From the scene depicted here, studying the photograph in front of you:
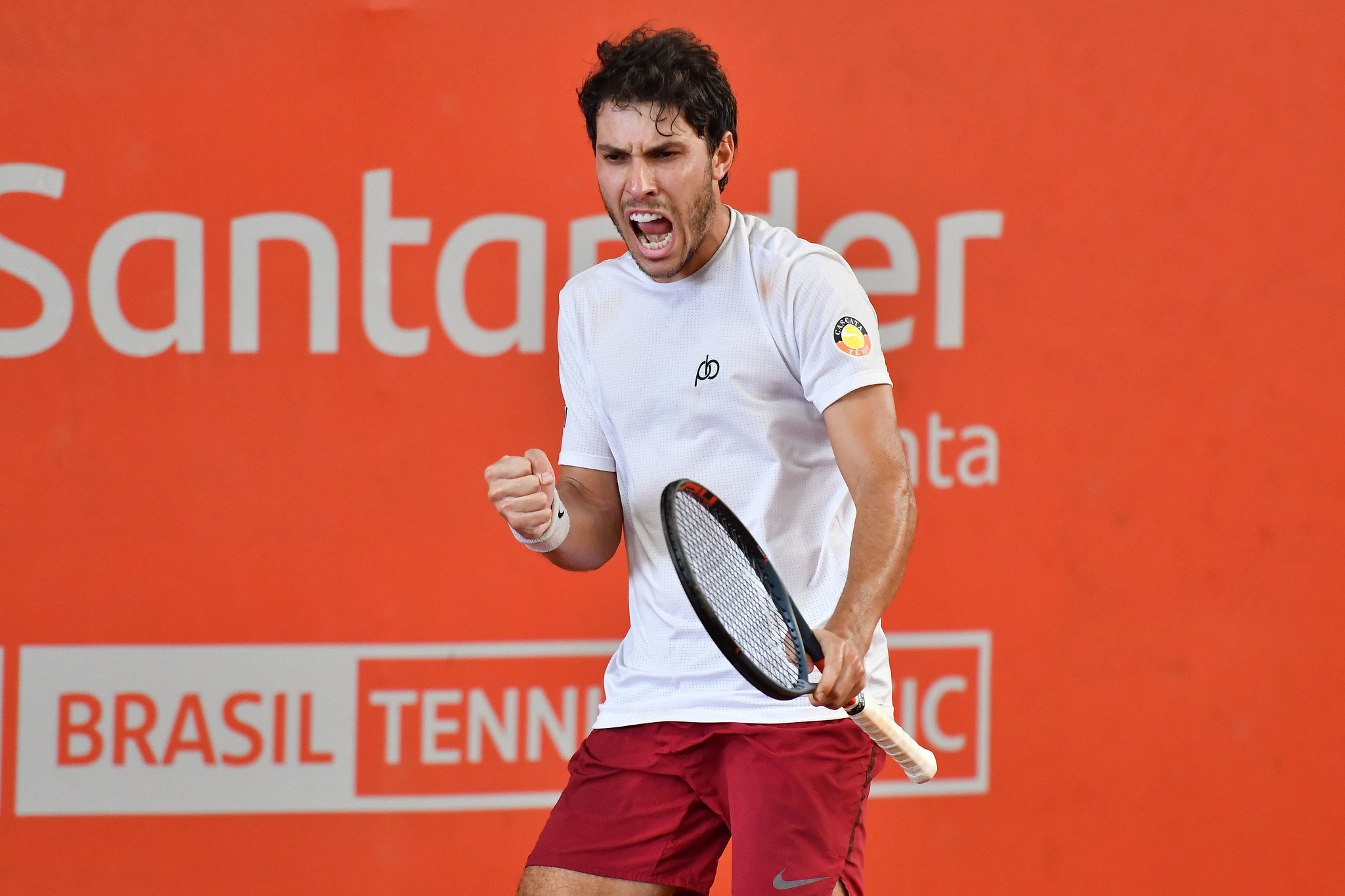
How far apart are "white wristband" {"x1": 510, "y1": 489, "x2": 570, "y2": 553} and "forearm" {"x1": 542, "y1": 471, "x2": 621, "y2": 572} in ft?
0.09

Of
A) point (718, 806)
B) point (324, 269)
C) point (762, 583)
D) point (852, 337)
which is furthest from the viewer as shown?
point (324, 269)

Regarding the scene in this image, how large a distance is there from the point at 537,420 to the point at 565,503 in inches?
24.0

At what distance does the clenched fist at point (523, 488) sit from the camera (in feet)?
4.82

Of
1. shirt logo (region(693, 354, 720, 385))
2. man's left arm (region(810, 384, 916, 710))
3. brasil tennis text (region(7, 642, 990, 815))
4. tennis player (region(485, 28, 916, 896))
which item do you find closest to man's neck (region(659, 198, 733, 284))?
tennis player (region(485, 28, 916, 896))

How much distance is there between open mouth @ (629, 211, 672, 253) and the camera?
5.39 feet

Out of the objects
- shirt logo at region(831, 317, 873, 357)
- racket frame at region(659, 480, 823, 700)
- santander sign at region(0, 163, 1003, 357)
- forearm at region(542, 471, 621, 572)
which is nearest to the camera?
racket frame at region(659, 480, 823, 700)

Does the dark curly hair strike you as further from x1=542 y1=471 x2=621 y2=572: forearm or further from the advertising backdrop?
the advertising backdrop

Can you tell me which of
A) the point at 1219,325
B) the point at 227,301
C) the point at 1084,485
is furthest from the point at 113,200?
the point at 1219,325

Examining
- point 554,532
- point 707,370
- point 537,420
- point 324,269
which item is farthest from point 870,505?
point 324,269

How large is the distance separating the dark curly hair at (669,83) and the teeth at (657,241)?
0.39 feet

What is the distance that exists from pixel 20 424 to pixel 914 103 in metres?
1.70

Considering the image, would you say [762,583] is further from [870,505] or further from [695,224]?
[695,224]

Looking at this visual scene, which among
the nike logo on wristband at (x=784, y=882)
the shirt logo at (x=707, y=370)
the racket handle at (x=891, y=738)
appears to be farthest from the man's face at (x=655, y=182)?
the nike logo on wristband at (x=784, y=882)

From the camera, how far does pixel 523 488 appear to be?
1479mm
